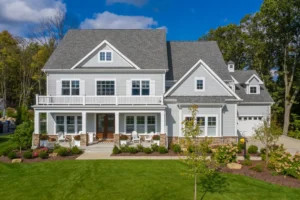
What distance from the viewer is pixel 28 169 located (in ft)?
46.8

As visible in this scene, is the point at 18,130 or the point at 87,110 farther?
the point at 87,110

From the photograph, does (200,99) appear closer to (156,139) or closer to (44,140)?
(156,139)

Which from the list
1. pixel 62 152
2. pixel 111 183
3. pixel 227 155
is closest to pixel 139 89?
pixel 62 152

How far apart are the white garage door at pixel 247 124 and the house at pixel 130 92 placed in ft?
20.4

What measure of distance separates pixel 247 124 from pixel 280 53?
545 inches

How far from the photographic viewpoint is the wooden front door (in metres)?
22.5

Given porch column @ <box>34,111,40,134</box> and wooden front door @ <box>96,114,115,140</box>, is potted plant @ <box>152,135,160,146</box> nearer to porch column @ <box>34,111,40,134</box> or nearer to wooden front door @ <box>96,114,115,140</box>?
wooden front door @ <box>96,114,115,140</box>

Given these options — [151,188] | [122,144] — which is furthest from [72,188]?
[122,144]

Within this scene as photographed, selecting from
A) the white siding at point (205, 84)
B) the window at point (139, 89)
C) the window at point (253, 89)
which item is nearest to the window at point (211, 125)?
the white siding at point (205, 84)

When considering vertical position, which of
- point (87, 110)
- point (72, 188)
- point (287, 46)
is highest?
point (287, 46)

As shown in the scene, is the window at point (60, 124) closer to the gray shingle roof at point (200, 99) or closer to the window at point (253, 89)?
the gray shingle roof at point (200, 99)

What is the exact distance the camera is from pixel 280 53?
34094 millimetres

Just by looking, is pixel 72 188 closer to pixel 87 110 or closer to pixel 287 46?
pixel 87 110

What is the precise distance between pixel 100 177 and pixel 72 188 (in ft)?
5.49
